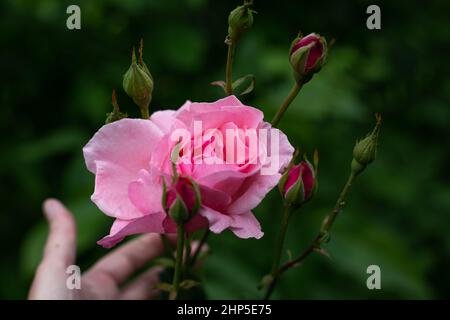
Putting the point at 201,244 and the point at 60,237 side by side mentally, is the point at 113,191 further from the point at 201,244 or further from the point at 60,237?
the point at 60,237

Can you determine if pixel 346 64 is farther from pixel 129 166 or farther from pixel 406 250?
pixel 129 166

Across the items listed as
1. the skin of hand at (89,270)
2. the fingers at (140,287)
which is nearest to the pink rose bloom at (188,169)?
the skin of hand at (89,270)

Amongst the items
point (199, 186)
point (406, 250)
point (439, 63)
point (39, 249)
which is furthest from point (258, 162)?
point (439, 63)

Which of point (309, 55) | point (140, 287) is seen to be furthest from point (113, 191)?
point (140, 287)

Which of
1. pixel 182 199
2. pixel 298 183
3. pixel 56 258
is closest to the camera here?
pixel 182 199

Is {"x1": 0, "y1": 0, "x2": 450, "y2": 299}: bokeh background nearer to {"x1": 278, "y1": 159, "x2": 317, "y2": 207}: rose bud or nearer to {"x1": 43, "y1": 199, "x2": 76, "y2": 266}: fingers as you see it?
{"x1": 43, "y1": 199, "x2": 76, "y2": 266}: fingers

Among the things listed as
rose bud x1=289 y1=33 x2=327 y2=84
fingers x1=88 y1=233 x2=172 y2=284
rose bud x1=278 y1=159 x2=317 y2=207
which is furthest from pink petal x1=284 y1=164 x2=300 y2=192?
fingers x1=88 y1=233 x2=172 y2=284

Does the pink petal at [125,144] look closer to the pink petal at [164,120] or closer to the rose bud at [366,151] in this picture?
the pink petal at [164,120]
